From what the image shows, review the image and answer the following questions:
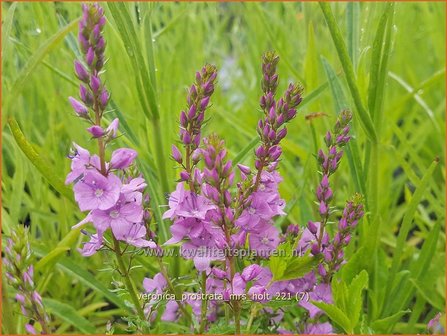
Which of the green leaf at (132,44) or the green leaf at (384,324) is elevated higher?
the green leaf at (132,44)

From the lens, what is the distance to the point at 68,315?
1361mm

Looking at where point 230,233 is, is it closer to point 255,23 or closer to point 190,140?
point 190,140

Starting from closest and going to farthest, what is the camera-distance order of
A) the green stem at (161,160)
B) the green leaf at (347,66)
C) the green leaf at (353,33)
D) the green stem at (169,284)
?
the green stem at (169,284), the green leaf at (347,66), the green stem at (161,160), the green leaf at (353,33)

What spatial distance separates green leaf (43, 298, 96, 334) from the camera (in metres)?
1.34

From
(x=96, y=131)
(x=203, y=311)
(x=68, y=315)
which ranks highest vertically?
(x=96, y=131)

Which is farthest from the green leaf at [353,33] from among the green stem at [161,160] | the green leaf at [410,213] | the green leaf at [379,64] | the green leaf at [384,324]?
the green leaf at [384,324]

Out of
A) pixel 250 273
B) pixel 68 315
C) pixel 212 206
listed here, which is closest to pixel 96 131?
pixel 212 206

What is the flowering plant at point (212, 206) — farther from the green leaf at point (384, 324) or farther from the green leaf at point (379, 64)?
the green leaf at point (379, 64)

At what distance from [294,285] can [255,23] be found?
1693 millimetres

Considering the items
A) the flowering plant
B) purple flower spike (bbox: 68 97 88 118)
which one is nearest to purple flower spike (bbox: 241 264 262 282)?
the flowering plant

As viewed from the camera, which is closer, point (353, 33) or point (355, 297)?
point (355, 297)

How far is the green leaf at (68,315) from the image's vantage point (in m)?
1.34

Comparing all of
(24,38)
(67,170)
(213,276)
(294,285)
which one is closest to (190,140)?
(213,276)

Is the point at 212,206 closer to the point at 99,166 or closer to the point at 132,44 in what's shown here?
the point at 99,166
